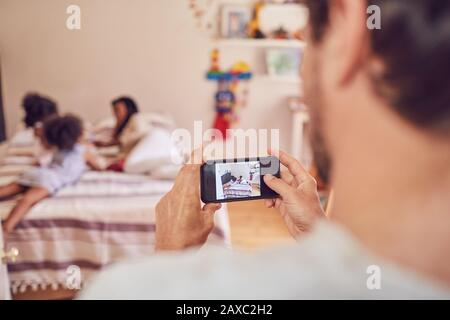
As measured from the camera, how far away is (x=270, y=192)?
0.65 meters

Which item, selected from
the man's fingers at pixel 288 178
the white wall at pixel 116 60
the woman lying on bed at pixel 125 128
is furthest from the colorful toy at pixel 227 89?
the man's fingers at pixel 288 178

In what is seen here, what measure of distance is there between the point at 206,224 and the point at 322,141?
27cm

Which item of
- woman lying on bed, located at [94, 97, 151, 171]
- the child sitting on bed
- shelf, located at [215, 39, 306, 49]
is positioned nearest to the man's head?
the child sitting on bed

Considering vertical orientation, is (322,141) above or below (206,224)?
above

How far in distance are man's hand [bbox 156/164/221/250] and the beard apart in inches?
9.7

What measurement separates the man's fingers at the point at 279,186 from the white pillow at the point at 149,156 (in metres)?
0.89

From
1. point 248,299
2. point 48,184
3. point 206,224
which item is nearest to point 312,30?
point 248,299

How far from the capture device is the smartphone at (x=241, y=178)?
2.10ft

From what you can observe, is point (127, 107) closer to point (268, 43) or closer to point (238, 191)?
point (268, 43)

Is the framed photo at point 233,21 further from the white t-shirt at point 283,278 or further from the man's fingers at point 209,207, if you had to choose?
the white t-shirt at point 283,278

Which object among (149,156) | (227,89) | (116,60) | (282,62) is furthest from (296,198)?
(282,62)

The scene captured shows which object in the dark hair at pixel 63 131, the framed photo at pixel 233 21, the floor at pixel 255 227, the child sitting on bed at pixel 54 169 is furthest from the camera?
the framed photo at pixel 233 21

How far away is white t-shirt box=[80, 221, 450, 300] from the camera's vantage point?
30cm

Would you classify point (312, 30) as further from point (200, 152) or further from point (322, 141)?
point (200, 152)
